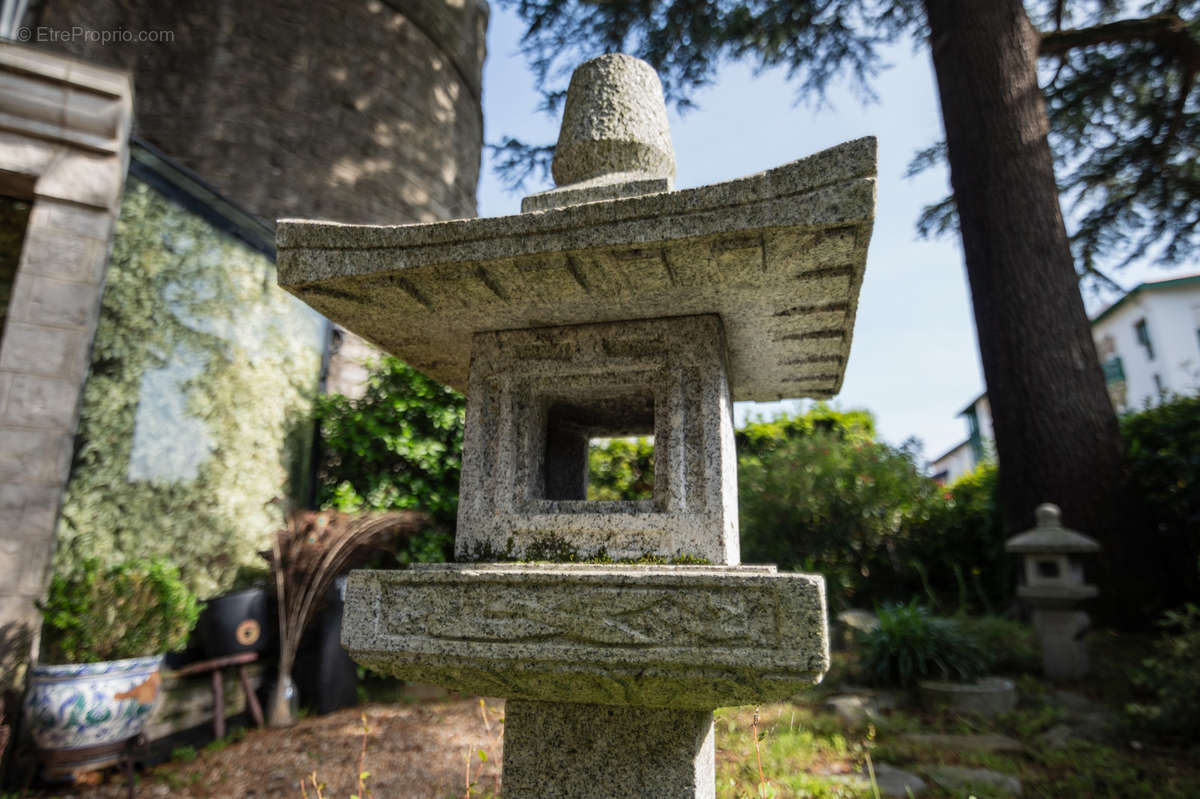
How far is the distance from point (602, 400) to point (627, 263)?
618mm

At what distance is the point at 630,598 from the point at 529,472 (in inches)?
22.3

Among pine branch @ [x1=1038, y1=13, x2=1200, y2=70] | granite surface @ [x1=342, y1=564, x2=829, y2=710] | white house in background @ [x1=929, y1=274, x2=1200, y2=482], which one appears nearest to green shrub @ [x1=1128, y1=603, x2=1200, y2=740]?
granite surface @ [x1=342, y1=564, x2=829, y2=710]

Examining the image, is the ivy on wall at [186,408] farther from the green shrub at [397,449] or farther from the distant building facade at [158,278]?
the green shrub at [397,449]

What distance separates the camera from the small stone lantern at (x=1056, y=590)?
4.52 metres

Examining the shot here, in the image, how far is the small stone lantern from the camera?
452cm

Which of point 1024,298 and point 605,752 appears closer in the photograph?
point 605,752

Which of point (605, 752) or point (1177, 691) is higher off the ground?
point (605, 752)

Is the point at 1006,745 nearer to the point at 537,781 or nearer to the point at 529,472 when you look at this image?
the point at 537,781

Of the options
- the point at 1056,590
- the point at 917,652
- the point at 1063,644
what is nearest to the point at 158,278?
the point at 917,652

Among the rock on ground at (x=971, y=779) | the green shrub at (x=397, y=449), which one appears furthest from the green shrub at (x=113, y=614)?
the rock on ground at (x=971, y=779)

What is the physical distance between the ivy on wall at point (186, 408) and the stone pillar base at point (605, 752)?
2.89 m

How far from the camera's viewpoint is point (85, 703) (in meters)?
2.86

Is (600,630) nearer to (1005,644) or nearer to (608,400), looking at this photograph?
(608,400)

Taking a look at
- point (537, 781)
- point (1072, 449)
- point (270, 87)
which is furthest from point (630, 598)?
point (270, 87)
